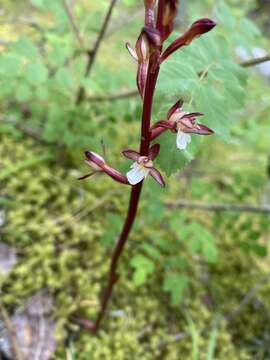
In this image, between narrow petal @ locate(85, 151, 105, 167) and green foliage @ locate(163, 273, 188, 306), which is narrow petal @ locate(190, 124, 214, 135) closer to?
narrow petal @ locate(85, 151, 105, 167)

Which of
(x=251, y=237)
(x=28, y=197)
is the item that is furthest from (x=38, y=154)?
(x=251, y=237)

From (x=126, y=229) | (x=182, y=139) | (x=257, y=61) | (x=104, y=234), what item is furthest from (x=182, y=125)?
(x=104, y=234)

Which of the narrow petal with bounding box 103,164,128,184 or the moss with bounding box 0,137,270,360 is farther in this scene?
the moss with bounding box 0,137,270,360

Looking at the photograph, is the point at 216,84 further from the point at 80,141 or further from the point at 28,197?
the point at 28,197

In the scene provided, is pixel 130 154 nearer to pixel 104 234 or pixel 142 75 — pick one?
pixel 142 75

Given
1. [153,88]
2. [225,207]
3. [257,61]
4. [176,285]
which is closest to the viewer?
[153,88]

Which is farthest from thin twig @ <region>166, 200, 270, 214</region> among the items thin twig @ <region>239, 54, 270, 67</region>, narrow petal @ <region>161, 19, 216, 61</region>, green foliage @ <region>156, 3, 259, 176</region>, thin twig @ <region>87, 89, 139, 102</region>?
narrow petal @ <region>161, 19, 216, 61</region>

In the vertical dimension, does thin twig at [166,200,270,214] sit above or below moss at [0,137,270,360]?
A: above
